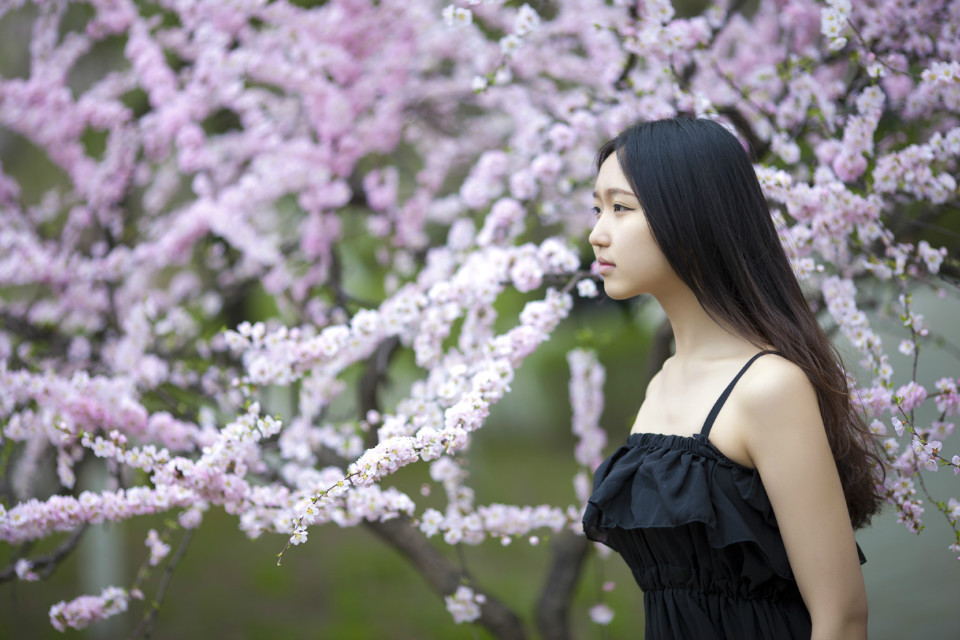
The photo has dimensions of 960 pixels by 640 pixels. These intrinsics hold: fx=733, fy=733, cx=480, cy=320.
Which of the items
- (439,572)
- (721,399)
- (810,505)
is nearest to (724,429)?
(721,399)

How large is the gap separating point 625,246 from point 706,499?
49 centimetres

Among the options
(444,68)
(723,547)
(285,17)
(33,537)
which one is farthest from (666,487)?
(444,68)

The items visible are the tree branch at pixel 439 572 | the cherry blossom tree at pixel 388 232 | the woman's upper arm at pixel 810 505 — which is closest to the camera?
the woman's upper arm at pixel 810 505

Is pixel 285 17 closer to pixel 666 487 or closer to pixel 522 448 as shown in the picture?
pixel 666 487

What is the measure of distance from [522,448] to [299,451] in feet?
31.0

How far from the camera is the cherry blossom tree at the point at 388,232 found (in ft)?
6.37

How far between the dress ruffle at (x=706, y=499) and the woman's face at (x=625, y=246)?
300 millimetres

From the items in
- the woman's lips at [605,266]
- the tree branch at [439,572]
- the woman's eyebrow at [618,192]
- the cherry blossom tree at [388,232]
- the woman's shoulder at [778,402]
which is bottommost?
the tree branch at [439,572]

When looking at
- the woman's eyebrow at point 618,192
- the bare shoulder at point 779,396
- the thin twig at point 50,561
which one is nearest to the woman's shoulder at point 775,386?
the bare shoulder at point 779,396

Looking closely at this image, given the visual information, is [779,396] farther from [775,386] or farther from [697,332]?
[697,332]

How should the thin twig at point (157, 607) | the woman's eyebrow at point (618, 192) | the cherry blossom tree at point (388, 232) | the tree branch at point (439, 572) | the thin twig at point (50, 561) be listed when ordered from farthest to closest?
the tree branch at point (439, 572)
the thin twig at point (50, 561)
the thin twig at point (157, 607)
the cherry blossom tree at point (388, 232)
the woman's eyebrow at point (618, 192)

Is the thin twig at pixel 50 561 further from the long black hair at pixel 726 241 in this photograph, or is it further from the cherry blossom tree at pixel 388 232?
the long black hair at pixel 726 241

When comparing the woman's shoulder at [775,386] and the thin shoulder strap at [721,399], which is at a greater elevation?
the woman's shoulder at [775,386]

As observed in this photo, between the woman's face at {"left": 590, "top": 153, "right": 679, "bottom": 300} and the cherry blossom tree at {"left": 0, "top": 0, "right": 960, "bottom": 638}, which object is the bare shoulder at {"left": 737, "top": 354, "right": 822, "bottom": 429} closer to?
the woman's face at {"left": 590, "top": 153, "right": 679, "bottom": 300}
